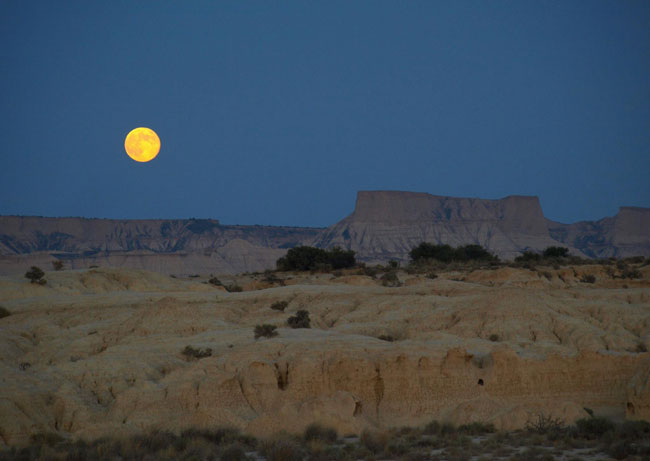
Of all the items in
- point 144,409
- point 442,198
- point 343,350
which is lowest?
point 144,409

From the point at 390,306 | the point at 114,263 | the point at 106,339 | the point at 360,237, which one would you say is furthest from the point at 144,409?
the point at 360,237

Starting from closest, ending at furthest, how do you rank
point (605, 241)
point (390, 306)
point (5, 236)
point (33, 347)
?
point (33, 347) → point (390, 306) → point (5, 236) → point (605, 241)

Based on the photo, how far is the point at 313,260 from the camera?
64.8 meters

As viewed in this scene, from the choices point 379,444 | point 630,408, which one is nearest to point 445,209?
point 630,408

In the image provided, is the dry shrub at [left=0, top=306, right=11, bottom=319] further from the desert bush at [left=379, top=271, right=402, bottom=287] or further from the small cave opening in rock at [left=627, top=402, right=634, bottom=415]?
the small cave opening in rock at [left=627, top=402, right=634, bottom=415]

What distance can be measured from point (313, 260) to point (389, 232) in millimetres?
75087

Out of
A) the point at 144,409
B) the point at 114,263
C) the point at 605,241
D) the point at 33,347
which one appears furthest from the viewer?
the point at 605,241

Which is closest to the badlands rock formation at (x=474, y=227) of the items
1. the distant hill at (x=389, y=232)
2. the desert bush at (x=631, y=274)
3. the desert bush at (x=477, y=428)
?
the distant hill at (x=389, y=232)

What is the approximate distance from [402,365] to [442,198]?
135568 millimetres

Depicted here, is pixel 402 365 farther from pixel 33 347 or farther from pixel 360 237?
pixel 360 237

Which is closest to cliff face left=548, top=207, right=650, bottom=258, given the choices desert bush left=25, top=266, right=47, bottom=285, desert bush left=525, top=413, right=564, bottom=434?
desert bush left=25, top=266, right=47, bottom=285

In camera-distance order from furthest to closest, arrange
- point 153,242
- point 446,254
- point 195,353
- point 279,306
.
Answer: point 153,242 → point 446,254 → point 279,306 → point 195,353

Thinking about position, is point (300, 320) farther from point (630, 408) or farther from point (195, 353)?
point (630, 408)

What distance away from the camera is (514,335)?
2530 centimetres
